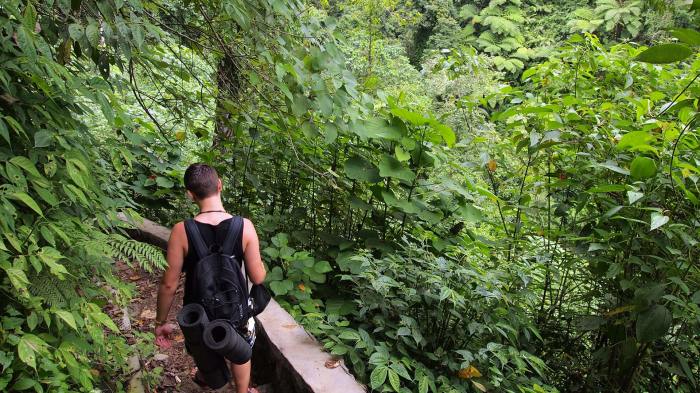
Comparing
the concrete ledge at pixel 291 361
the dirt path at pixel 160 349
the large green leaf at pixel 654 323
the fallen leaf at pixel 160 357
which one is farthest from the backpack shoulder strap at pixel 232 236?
the large green leaf at pixel 654 323

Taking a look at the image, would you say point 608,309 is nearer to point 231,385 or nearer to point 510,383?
point 510,383

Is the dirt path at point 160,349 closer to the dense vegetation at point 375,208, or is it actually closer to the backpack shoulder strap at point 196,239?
the dense vegetation at point 375,208

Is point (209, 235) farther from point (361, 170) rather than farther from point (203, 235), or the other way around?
point (361, 170)

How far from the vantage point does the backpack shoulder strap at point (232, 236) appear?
2.72m

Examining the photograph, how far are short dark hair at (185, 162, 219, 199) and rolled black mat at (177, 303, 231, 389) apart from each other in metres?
0.62

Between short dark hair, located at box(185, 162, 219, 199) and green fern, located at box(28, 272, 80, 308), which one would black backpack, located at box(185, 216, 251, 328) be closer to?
short dark hair, located at box(185, 162, 219, 199)

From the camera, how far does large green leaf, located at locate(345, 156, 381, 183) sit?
404cm

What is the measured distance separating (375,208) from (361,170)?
1.50 ft

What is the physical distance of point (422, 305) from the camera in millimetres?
3414

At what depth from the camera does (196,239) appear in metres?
2.70

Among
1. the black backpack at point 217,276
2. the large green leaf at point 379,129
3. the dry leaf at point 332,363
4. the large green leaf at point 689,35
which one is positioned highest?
the large green leaf at point 689,35

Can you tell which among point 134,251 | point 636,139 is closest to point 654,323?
point 636,139

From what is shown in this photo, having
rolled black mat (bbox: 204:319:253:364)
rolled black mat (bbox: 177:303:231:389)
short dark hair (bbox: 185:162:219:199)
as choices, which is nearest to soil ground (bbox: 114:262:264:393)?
rolled black mat (bbox: 177:303:231:389)

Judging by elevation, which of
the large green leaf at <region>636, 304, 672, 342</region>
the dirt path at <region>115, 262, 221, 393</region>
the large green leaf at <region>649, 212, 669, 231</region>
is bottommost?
the dirt path at <region>115, 262, 221, 393</region>
